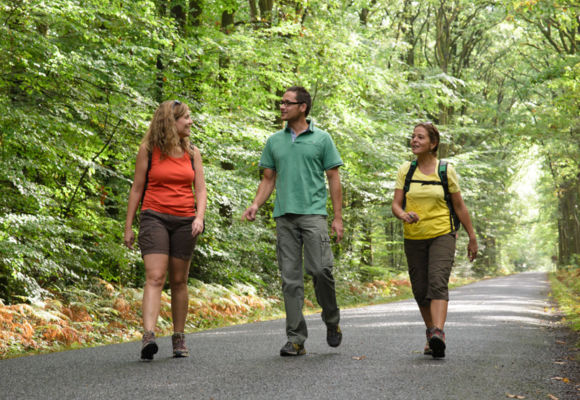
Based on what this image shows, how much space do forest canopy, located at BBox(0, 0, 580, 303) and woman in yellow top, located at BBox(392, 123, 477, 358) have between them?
4458 mm

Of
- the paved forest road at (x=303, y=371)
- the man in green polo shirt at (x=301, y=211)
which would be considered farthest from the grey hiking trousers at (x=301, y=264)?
the paved forest road at (x=303, y=371)

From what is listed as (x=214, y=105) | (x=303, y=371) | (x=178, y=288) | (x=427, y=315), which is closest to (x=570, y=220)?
(x=214, y=105)

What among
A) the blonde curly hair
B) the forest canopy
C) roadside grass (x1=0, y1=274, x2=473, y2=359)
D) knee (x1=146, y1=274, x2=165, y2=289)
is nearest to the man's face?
the blonde curly hair

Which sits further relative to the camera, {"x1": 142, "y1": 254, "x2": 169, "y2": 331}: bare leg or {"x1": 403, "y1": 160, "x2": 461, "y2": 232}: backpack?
{"x1": 403, "y1": 160, "x2": 461, "y2": 232}: backpack

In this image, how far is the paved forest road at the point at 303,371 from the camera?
4078mm

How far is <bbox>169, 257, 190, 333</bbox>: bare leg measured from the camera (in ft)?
17.6

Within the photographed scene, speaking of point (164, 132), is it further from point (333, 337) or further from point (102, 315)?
point (102, 315)

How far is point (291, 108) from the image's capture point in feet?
18.8

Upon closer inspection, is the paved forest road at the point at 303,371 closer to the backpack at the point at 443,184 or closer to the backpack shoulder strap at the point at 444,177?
the backpack at the point at 443,184

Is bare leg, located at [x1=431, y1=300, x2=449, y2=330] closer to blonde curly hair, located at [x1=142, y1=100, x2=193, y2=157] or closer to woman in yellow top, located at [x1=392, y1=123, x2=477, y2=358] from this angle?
woman in yellow top, located at [x1=392, y1=123, x2=477, y2=358]

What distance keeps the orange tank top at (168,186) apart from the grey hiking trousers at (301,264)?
3.02ft

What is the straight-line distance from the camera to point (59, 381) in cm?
439

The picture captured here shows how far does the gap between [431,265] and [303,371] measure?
161 centimetres

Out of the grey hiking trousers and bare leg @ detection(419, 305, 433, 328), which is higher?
the grey hiking trousers
